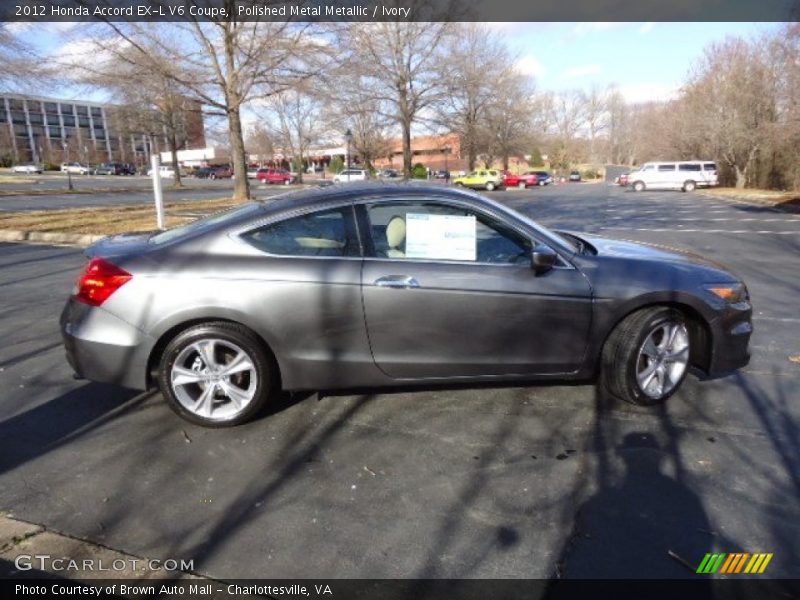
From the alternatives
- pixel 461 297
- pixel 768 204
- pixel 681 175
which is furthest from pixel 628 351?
pixel 681 175

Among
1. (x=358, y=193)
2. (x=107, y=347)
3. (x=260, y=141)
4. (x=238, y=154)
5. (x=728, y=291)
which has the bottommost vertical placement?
(x=107, y=347)

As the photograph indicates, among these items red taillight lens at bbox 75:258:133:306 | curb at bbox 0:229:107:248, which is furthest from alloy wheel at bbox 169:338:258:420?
curb at bbox 0:229:107:248

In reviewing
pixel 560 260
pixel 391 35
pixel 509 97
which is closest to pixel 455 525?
pixel 560 260

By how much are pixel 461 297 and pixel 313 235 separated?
1.02 m

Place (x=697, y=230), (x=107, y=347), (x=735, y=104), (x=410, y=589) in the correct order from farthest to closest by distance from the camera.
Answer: (x=735, y=104)
(x=697, y=230)
(x=107, y=347)
(x=410, y=589)

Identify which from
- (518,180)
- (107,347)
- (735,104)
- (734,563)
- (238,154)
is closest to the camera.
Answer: (734,563)

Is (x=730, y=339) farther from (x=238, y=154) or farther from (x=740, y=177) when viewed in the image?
(x=740, y=177)

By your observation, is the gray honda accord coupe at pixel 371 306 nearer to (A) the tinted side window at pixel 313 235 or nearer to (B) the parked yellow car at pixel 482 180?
(A) the tinted side window at pixel 313 235

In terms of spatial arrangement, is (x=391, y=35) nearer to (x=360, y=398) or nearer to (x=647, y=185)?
(x=647, y=185)

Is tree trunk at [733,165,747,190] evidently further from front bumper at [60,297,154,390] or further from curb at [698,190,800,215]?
front bumper at [60,297,154,390]

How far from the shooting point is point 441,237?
3346mm

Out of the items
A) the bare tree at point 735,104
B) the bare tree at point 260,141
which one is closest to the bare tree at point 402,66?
the bare tree at point 735,104

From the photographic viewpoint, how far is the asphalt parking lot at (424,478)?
7.35 feet

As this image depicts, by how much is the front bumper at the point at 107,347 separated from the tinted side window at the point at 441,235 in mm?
1594
